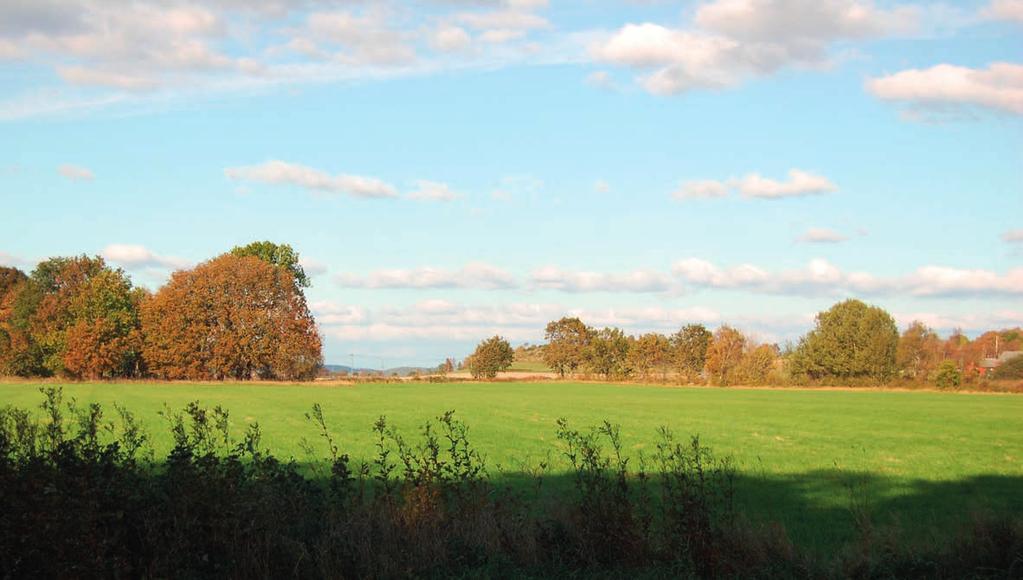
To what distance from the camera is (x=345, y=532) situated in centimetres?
853

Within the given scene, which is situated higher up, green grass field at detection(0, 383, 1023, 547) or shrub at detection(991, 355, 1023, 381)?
shrub at detection(991, 355, 1023, 381)

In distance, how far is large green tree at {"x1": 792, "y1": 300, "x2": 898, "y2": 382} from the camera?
117750mm

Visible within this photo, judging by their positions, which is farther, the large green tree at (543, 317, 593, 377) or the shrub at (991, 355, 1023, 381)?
the large green tree at (543, 317, 593, 377)

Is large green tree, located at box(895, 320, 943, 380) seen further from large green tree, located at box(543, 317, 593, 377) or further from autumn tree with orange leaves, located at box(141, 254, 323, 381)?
autumn tree with orange leaves, located at box(141, 254, 323, 381)

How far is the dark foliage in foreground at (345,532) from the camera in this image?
23.9ft

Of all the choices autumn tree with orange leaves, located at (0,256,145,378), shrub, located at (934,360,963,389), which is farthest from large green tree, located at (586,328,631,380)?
autumn tree with orange leaves, located at (0,256,145,378)

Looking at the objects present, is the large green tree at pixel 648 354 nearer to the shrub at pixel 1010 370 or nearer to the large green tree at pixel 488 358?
the large green tree at pixel 488 358

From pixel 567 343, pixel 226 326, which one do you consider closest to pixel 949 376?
pixel 567 343

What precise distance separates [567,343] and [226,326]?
6509 cm

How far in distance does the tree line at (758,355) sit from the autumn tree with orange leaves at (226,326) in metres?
48.5

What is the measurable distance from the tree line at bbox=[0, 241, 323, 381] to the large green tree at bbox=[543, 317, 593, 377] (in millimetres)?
53507

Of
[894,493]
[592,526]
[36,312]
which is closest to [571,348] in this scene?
[36,312]

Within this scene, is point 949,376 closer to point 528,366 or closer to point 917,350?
point 917,350

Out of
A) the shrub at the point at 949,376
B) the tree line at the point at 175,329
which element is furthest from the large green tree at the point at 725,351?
the tree line at the point at 175,329
